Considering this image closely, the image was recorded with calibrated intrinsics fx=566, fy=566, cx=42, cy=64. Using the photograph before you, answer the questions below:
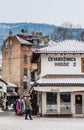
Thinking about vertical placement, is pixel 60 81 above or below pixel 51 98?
above

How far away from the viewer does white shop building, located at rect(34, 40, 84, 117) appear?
161 ft

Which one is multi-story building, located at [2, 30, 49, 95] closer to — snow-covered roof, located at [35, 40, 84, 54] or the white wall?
snow-covered roof, located at [35, 40, 84, 54]

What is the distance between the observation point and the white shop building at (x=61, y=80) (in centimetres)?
4894

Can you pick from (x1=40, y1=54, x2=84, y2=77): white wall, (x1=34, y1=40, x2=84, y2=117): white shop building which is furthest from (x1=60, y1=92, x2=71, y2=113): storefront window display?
(x1=40, y1=54, x2=84, y2=77): white wall

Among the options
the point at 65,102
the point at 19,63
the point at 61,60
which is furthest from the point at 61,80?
the point at 19,63

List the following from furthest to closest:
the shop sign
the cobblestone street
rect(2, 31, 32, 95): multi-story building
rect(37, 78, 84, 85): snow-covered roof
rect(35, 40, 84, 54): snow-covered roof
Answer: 1. rect(2, 31, 32, 95): multi-story building
2. the shop sign
3. rect(35, 40, 84, 54): snow-covered roof
4. rect(37, 78, 84, 85): snow-covered roof
5. the cobblestone street

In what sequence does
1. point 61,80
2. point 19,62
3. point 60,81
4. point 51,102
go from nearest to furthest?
1. point 51,102
2. point 60,81
3. point 61,80
4. point 19,62

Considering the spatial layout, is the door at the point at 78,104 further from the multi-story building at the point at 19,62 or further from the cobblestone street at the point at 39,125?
the multi-story building at the point at 19,62

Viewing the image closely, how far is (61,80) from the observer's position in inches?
1971

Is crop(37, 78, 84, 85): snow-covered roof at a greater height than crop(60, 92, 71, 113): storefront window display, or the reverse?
crop(37, 78, 84, 85): snow-covered roof

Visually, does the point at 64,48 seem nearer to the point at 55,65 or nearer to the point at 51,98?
the point at 55,65

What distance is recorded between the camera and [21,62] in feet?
380

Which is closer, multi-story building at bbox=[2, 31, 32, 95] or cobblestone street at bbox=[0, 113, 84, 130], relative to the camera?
cobblestone street at bbox=[0, 113, 84, 130]

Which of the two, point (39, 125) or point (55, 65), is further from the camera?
point (55, 65)
